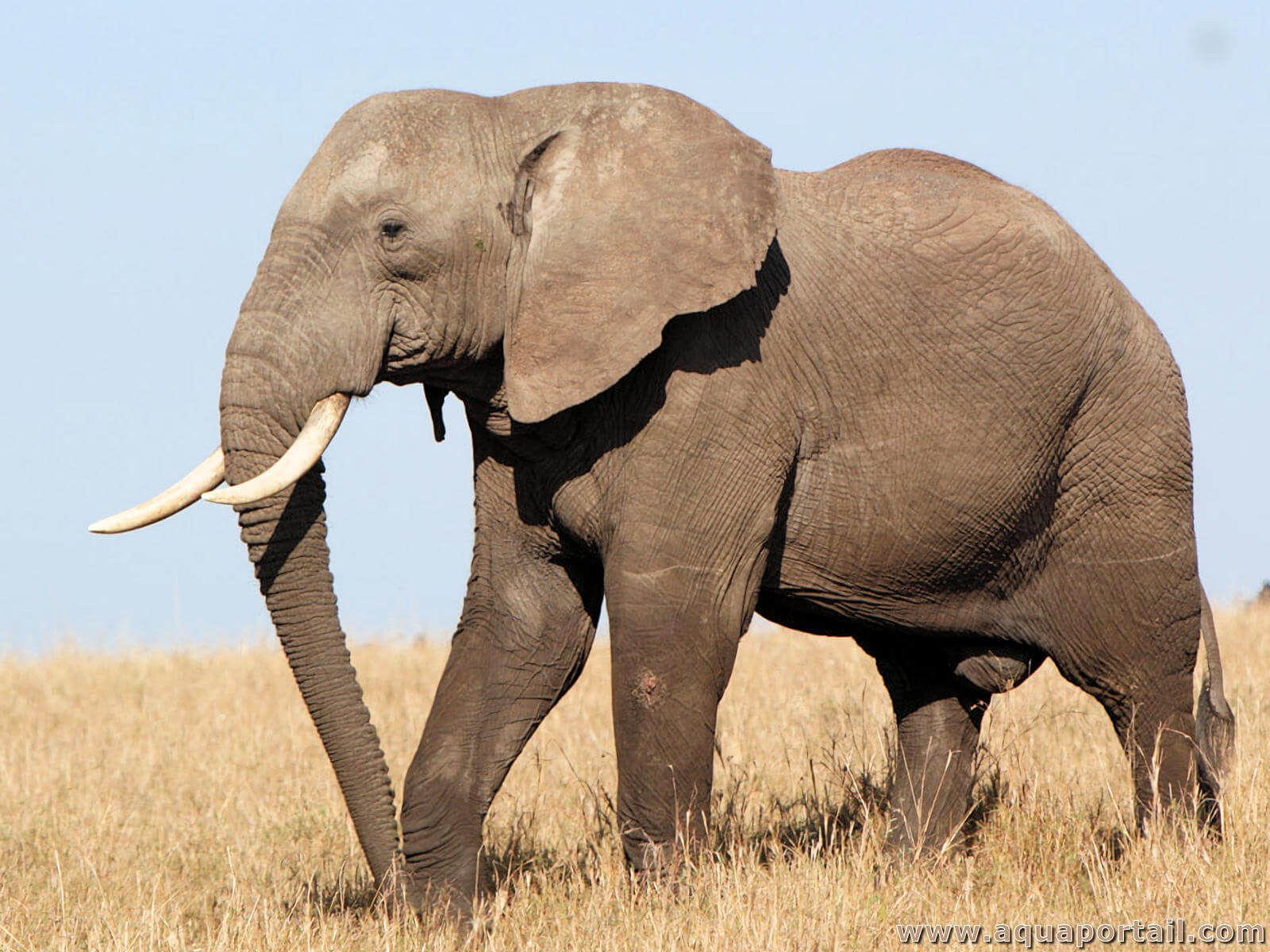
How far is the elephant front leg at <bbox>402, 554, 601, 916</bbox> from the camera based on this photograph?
242 inches

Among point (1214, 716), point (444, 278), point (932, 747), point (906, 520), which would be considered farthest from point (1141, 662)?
point (444, 278)

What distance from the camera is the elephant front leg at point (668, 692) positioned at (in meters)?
5.49

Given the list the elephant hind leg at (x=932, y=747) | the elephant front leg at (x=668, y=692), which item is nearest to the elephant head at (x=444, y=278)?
the elephant front leg at (x=668, y=692)

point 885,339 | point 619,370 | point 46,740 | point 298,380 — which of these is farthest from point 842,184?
point 46,740

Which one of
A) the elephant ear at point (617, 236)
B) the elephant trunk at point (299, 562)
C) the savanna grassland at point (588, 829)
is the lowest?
the savanna grassland at point (588, 829)

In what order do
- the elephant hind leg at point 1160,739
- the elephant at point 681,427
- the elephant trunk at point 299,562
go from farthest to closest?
the elephant hind leg at point 1160,739
the elephant at point 681,427
the elephant trunk at point 299,562

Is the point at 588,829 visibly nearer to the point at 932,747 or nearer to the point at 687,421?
the point at 932,747

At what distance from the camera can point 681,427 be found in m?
5.48

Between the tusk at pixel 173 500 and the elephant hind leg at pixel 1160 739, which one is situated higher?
the tusk at pixel 173 500

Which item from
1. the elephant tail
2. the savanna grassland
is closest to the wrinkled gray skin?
the elephant tail

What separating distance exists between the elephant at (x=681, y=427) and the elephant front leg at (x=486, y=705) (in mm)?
12

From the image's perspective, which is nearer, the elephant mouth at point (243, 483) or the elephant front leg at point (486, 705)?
the elephant mouth at point (243, 483)

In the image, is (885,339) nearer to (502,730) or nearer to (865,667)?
(502,730)

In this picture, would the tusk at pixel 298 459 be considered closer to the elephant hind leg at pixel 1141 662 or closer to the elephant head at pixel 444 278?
the elephant head at pixel 444 278
